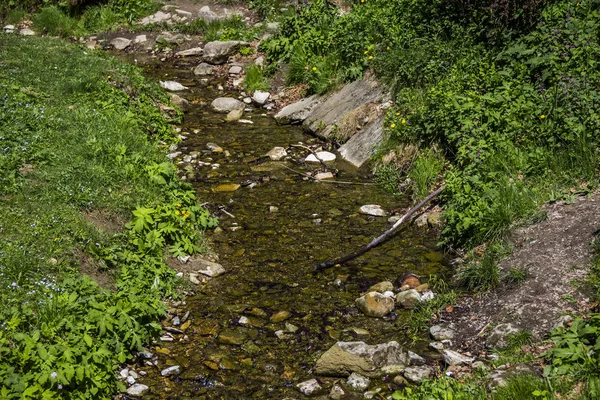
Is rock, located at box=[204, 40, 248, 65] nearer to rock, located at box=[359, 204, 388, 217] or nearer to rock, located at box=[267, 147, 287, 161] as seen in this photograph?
rock, located at box=[267, 147, 287, 161]

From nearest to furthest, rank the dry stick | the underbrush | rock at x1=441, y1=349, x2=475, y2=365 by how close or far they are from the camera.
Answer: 1. the underbrush
2. rock at x1=441, y1=349, x2=475, y2=365
3. the dry stick

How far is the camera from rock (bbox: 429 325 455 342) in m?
5.98

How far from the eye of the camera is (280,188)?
29.9ft

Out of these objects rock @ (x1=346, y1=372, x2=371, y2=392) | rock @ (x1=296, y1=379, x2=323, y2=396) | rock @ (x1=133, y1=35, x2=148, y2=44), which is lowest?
rock @ (x1=133, y1=35, x2=148, y2=44)

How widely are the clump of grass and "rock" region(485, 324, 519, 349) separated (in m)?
7.69

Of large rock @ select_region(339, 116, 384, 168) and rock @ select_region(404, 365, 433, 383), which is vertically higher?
rock @ select_region(404, 365, 433, 383)

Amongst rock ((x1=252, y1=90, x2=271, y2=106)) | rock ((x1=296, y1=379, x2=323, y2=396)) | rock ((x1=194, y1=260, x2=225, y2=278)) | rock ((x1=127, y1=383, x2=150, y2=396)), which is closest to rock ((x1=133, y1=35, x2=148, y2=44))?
rock ((x1=252, y1=90, x2=271, y2=106))

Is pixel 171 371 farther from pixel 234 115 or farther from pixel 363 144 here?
pixel 234 115

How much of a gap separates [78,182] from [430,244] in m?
3.78

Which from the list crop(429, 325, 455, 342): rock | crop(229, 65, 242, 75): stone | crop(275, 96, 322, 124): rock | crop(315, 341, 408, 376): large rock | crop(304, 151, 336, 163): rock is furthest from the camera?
crop(229, 65, 242, 75): stone

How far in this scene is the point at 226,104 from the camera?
39.3 feet

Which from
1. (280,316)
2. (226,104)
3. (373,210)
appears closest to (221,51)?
(226,104)

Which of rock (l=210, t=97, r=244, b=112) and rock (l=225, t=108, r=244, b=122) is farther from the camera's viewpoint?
rock (l=210, t=97, r=244, b=112)

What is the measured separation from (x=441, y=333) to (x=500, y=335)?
0.52 meters
